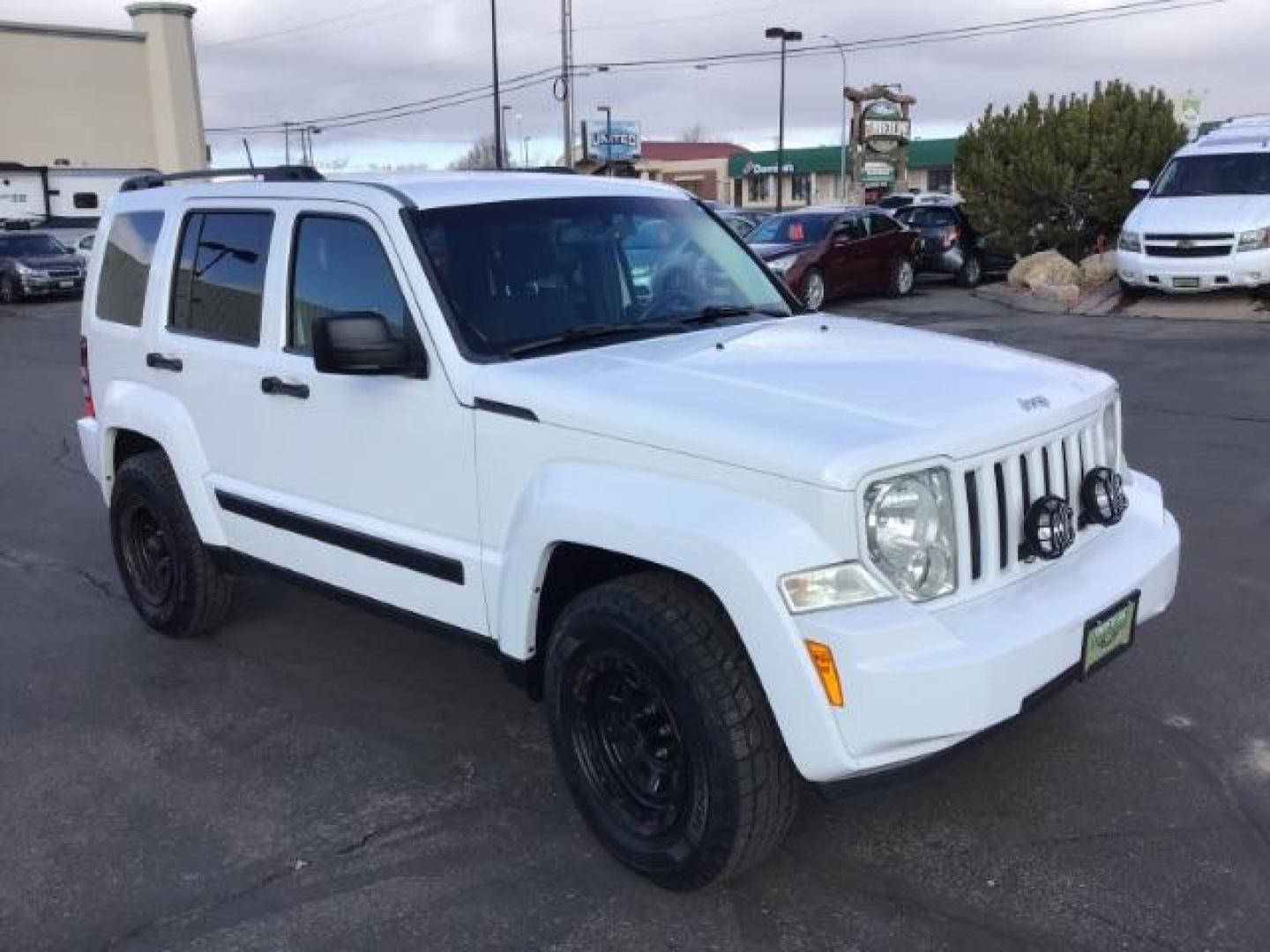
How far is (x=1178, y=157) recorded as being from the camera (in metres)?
16.6

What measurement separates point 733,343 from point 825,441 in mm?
1057

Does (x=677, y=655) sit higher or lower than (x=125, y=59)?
lower

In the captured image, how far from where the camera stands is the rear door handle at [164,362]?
482 centimetres

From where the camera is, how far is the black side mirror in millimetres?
3588

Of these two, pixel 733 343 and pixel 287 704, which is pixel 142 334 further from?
pixel 733 343

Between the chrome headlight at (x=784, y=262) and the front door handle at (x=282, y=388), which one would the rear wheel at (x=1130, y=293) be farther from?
the front door handle at (x=282, y=388)

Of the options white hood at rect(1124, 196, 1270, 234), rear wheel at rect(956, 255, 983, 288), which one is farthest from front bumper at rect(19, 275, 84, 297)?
white hood at rect(1124, 196, 1270, 234)

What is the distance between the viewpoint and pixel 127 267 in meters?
5.30

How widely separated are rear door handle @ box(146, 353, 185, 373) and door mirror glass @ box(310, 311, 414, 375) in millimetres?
1422

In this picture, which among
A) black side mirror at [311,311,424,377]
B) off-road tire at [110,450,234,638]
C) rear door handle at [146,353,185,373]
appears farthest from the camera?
off-road tire at [110,450,234,638]

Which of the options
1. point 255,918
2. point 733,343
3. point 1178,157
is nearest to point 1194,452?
point 733,343

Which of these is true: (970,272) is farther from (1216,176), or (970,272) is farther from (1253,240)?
(1253,240)

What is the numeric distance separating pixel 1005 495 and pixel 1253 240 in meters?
13.9

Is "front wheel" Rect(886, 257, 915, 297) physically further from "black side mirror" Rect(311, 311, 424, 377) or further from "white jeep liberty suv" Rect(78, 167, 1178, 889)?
"black side mirror" Rect(311, 311, 424, 377)
